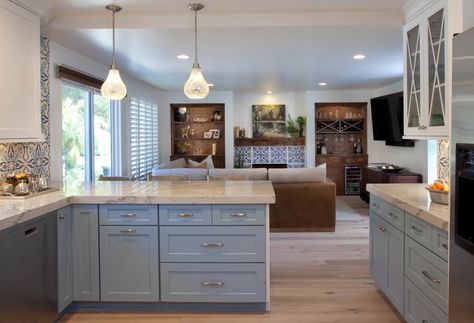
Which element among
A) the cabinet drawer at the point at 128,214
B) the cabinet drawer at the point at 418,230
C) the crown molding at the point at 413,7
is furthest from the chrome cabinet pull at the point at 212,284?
the crown molding at the point at 413,7

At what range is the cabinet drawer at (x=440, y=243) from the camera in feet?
7.18

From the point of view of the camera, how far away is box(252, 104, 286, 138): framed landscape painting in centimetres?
962

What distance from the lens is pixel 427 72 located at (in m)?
3.09

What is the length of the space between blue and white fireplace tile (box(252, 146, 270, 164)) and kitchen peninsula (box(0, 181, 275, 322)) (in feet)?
21.1

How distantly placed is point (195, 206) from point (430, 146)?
177 inches

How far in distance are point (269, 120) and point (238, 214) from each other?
6748 mm

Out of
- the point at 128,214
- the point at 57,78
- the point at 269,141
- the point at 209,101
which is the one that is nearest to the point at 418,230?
the point at 128,214

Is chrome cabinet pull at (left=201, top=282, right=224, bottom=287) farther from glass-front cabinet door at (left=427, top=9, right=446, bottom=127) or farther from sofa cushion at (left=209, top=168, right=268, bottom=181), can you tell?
sofa cushion at (left=209, top=168, right=268, bottom=181)

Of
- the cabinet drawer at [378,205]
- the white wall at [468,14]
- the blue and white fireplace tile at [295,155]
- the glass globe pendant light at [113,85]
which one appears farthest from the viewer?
the blue and white fireplace tile at [295,155]

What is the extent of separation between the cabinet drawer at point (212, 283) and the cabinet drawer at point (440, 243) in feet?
4.13

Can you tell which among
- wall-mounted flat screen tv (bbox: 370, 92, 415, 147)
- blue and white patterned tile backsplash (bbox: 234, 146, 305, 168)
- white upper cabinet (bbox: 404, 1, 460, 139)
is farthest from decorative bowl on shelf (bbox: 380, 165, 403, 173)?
white upper cabinet (bbox: 404, 1, 460, 139)

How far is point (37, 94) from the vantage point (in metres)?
3.44

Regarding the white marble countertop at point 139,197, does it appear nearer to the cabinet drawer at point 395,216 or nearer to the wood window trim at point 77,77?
the cabinet drawer at point 395,216

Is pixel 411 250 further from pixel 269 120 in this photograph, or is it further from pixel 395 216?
pixel 269 120
